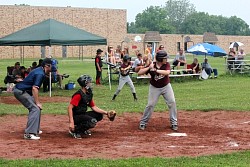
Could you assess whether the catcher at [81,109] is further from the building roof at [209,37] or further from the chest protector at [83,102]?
the building roof at [209,37]

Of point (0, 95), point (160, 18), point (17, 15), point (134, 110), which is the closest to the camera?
point (134, 110)

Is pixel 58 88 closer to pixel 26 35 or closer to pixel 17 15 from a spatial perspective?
pixel 26 35

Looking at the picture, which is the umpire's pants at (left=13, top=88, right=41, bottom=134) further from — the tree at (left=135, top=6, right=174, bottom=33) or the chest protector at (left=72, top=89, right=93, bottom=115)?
the tree at (left=135, top=6, right=174, bottom=33)

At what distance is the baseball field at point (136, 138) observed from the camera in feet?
25.5

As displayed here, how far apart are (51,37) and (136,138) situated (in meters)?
10.5

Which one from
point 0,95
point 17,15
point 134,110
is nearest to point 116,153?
point 134,110

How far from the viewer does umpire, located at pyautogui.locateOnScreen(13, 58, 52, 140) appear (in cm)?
995

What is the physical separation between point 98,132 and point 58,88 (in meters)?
11.6

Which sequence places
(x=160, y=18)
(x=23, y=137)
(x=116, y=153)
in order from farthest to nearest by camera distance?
(x=160, y=18), (x=23, y=137), (x=116, y=153)

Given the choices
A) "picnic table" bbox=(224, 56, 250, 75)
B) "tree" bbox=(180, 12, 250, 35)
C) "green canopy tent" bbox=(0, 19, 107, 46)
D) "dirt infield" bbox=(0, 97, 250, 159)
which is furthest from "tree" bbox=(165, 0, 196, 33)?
"dirt infield" bbox=(0, 97, 250, 159)

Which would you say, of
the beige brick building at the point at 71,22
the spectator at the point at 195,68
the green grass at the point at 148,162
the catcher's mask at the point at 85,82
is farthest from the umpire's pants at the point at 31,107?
the beige brick building at the point at 71,22

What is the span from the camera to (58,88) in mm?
22203

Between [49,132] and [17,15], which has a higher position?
[17,15]

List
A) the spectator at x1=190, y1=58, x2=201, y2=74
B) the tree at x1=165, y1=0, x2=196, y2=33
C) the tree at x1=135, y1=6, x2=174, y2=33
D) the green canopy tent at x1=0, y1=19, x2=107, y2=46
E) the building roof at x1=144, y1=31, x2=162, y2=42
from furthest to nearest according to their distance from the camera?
1. the tree at x1=165, y1=0, x2=196, y2=33
2. the tree at x1=135, y1=6, x2=174, y2=33
3. the building roof at x1=144, y1=31, x2=162, y2=42
4. the spectator at x1=190, y1=58, x2=201, y2=74
5. the green canopy tent at x1=0, y1=19, x2=107, y2=46
